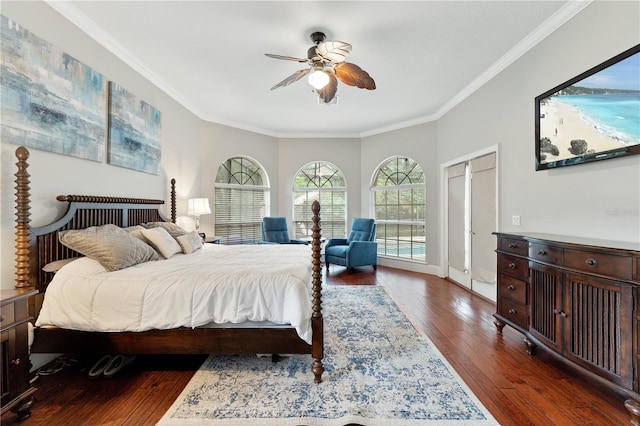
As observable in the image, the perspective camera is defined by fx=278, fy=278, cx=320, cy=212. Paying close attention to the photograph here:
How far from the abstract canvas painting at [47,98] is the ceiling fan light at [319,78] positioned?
207cm

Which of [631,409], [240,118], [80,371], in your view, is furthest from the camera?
[240,118]

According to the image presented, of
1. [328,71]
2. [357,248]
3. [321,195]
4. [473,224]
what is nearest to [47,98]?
[328,71]

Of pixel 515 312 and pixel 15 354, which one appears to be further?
pixel 515 312

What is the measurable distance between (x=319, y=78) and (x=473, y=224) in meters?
3.05

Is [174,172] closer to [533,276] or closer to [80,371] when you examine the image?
[80,371]

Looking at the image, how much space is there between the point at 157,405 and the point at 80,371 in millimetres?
895

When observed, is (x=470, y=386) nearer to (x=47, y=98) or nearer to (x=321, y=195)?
(x=47, y=98)

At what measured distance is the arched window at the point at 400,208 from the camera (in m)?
5.47

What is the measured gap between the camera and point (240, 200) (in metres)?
5.72

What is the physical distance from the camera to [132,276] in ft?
6.56

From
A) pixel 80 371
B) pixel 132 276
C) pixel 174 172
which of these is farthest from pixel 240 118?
pixel 80 371

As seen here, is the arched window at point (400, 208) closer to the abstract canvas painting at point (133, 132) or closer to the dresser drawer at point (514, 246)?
the dresser drawer at point (514, 246)

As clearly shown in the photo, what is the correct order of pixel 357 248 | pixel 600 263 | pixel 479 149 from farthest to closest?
1. pixel 357 248
2. pixel 479 149
3. pixel 600 263

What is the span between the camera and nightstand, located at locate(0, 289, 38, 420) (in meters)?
1.54
